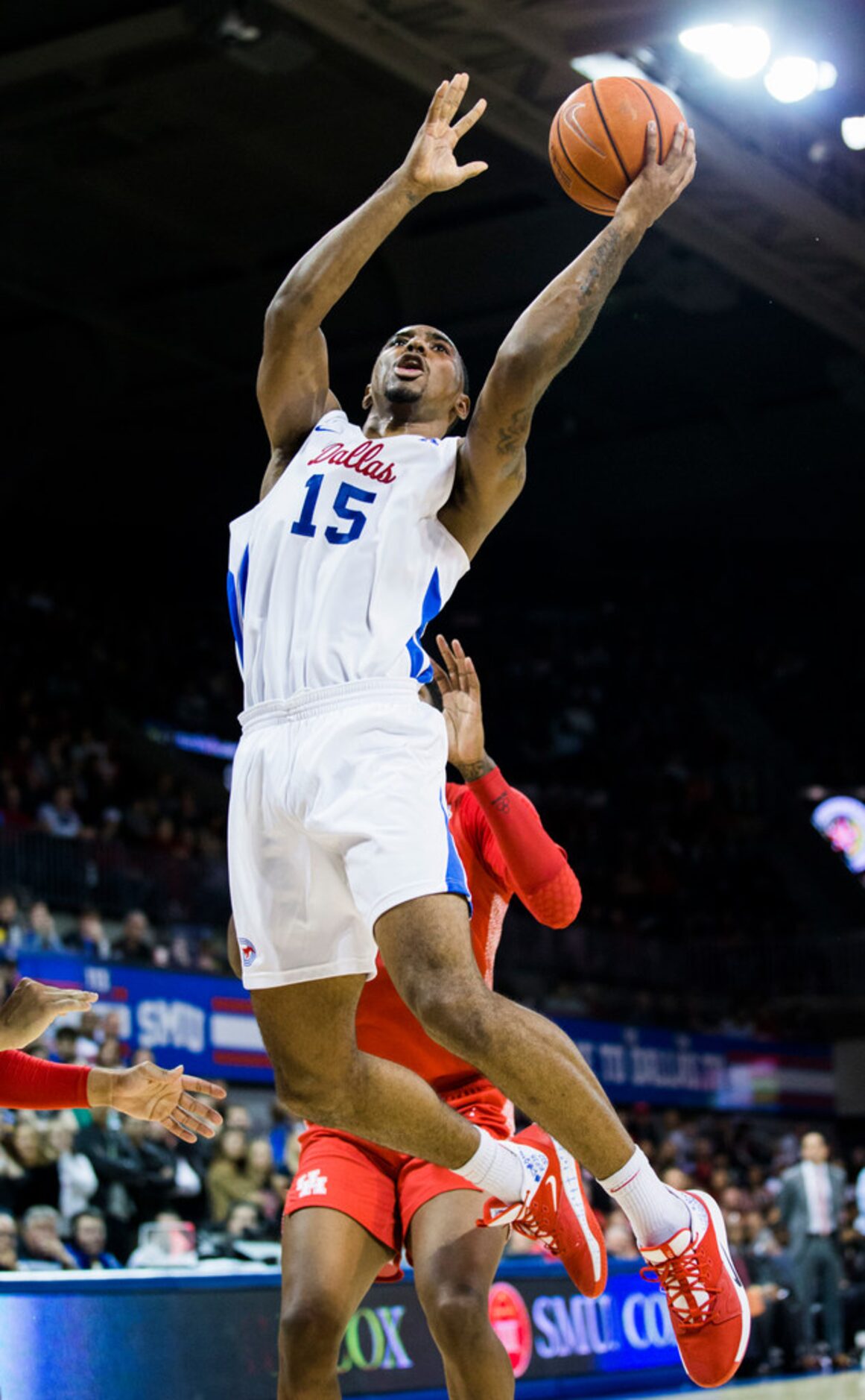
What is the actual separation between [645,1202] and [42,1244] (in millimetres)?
6700

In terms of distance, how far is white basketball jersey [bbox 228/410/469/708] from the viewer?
4734mm

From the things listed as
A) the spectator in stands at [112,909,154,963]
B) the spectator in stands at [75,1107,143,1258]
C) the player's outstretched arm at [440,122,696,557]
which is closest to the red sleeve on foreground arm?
the player's outstretched arm at [440,122,696,557]

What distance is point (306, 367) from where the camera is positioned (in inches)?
210

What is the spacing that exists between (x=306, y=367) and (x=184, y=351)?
64.2 feet

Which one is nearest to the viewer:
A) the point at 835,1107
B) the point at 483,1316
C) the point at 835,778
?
the point at 483,1316

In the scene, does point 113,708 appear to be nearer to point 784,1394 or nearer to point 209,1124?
point 784,1394

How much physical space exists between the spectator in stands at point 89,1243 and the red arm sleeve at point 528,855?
6366 millimetres

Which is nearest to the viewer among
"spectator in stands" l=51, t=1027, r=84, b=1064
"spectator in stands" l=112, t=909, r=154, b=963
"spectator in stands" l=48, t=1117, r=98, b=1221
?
"spectator in stands" l=48, t=1117, r=98, b=1221

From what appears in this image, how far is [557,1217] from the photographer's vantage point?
16.7 feet

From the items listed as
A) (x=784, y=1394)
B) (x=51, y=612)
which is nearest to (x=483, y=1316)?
(x=784, y=1394)

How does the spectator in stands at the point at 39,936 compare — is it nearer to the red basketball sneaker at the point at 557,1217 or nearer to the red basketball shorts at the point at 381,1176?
the red basketball shorts at the point at 381,1176

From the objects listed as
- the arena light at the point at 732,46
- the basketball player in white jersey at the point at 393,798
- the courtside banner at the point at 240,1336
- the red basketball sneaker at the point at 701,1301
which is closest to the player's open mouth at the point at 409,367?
the basketball player in white jersey at the point at 393,798

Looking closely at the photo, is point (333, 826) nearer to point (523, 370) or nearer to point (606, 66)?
point (523, 370)

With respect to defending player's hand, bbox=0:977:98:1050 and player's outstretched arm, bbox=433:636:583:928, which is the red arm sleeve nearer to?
player's outstretched arm, bbox=433:636:583:928
